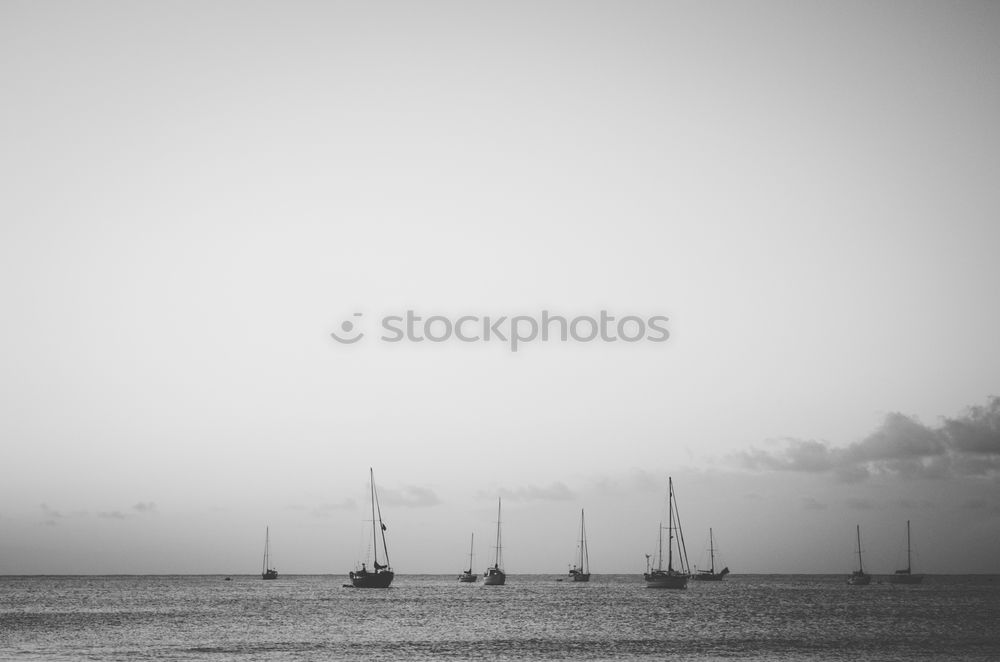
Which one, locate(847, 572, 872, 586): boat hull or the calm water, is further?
locate(847, 572, 872, 586): boat hull

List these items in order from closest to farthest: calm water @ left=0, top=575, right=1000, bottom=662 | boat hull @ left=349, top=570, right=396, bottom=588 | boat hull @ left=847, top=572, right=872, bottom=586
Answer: calm water @ left=0, top=575, right=1000, bottom=662, boat hull @ left=349, top=570, right=396, bottom=588, boat hull @ left=847, top=572, right=872, bottom=586

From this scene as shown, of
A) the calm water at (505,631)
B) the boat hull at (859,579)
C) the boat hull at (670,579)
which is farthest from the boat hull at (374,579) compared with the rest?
the boat hull at (859,579)

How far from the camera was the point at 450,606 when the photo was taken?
120 m

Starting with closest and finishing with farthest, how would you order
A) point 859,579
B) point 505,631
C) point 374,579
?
1. point 505,631
2. point 374,579
3. point 859,579

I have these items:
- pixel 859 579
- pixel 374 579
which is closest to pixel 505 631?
pixel 374 579

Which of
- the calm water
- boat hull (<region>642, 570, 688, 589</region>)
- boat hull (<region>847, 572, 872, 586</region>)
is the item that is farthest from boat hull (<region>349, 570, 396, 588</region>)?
boat hull (<region>847, 572, 872, 586</region>)

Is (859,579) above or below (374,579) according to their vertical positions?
below

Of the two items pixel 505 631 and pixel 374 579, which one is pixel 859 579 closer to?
pixel 374 579

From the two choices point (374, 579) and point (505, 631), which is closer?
point (505, 631)

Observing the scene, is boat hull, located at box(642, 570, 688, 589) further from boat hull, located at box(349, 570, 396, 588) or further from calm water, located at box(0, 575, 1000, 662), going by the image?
boat hull, located at box(349, 570, 396, 588)

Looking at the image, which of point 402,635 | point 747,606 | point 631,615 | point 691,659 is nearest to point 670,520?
point 747,606

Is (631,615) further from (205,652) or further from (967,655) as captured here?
(205,652)

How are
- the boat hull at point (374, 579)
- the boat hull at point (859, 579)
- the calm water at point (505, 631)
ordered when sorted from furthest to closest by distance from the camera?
the boat hull at point (859, 579), the boat hull at point (374, 579), the calm water at point (505, 631)

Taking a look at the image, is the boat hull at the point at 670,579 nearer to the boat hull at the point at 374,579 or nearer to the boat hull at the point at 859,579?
the boat hull at the point at 374,579
